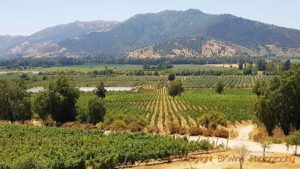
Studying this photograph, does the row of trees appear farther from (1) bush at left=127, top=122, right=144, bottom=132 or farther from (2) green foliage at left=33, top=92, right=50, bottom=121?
(1) bush at left=127, top=122, right=144, bottom=132

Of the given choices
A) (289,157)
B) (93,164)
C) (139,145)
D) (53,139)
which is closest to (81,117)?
(53,139)

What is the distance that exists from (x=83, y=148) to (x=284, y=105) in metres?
28.6

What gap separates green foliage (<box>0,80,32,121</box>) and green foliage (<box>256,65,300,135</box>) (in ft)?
135

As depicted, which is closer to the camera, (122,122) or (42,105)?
(122,122)

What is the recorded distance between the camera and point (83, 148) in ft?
143

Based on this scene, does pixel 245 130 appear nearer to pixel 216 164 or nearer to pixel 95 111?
pixel 95 111

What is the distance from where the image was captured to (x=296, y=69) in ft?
190

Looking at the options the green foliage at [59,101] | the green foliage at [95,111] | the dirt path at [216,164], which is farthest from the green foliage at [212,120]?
the dirt path at [216,164]

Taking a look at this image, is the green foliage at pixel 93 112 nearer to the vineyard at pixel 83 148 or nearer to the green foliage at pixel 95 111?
the green foliage at pixel 95 111

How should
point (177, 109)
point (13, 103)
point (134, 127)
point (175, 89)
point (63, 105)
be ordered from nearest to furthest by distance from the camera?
point (134, 127) → point (63, 105) → point (13, 103) → point (177, 109) → point (175, 89)

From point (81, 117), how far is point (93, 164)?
34.4 m

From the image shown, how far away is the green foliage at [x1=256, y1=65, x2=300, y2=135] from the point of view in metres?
56.7

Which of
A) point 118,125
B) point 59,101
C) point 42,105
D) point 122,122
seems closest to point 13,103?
point 42,105

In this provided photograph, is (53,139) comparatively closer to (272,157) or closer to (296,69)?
(272,157)
